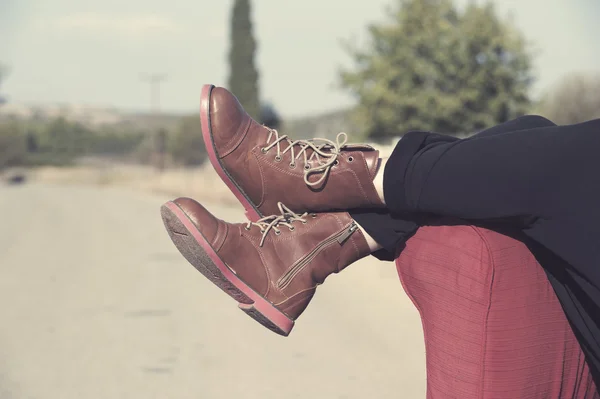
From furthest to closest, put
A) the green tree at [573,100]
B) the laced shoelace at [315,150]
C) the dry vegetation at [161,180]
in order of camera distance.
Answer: the green tree at [573,100] < the dry vegetation at [161,180] < the laced shoelace at [315,150]

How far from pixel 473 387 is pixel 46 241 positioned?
7833 mm

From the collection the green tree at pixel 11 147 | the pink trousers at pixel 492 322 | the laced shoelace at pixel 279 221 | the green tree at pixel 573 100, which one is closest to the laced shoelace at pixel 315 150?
the laced shoelace at pixel 279 221

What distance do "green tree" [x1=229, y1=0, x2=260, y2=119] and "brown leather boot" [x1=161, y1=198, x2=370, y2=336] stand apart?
27.2m

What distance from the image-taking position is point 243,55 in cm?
2962

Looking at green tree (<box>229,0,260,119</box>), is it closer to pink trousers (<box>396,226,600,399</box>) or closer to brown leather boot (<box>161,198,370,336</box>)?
brown leather boot (<box>161,198,370,336</box>)

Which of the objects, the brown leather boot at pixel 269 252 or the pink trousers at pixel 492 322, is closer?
the pink trousers at pixel 492 322

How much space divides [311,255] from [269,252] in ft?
0.41

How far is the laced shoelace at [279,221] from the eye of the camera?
2344 mm

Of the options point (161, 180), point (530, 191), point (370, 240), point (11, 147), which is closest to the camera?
point (530, 191)

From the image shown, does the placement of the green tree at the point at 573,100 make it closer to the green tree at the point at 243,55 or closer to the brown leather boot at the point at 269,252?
the green tree at the point at 243,55

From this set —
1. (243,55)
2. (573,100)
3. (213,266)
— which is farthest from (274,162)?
(243,55)

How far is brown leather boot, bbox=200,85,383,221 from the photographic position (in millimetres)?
2281

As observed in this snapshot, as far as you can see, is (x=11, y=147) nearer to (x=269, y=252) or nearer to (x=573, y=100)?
(x=573, y=100)

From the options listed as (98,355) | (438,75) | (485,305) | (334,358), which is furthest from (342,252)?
(438,75)
